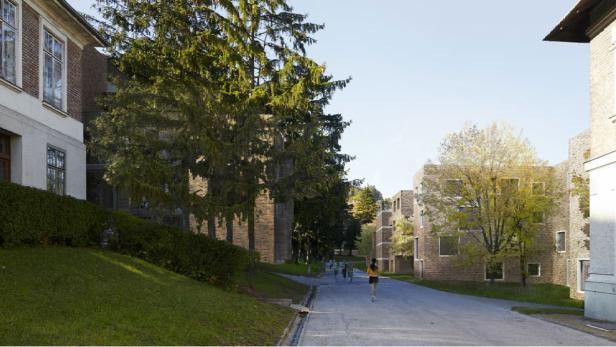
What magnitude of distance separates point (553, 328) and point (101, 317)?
11305 mm

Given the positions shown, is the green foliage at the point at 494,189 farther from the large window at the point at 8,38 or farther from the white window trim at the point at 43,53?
the large window at the point at 8,38

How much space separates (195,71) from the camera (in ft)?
84.6

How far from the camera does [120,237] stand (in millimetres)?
16594

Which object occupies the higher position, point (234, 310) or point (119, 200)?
point (119, 200)

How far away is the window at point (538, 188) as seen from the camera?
112ft

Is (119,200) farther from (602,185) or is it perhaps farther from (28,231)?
(602,185)

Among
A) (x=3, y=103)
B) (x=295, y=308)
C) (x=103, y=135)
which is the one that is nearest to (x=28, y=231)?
(x=3, y=103)

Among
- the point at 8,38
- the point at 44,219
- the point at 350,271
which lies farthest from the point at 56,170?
the point at 350,271

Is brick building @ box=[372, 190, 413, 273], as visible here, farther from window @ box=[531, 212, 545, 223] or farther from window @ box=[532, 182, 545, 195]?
window @ box=[532, 182, 545, 195]

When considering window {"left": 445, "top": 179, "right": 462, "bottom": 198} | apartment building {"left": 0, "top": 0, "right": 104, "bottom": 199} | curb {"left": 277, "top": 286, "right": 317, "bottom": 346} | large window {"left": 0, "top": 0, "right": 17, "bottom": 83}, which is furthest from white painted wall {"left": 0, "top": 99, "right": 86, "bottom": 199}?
window {"left": 445, "top": 179, "right": 462, "bottom": 198}

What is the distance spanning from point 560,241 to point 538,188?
9176 mm

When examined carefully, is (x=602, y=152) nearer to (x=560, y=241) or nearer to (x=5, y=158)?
A: (x=5, y=158)

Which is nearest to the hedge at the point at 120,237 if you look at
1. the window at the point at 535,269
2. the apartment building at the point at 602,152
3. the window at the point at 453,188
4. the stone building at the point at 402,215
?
the apartment building at the point at 602,152

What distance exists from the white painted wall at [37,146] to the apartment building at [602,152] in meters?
15.5
